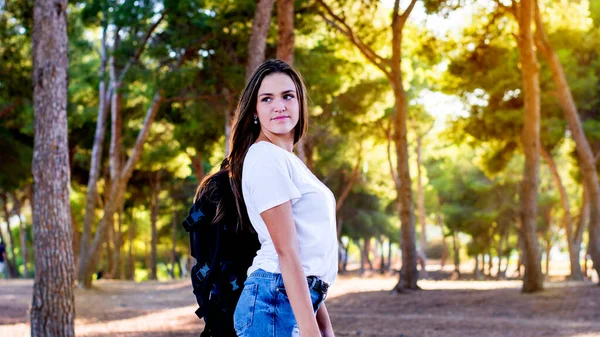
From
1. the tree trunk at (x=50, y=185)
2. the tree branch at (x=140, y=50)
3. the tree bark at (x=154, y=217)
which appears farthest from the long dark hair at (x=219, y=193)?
the tree bark at (x=154, y=217)

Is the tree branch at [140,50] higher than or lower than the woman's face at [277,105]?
higher

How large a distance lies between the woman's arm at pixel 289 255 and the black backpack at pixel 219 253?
0.28 metres

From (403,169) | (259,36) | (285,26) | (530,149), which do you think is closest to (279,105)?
(259,36)

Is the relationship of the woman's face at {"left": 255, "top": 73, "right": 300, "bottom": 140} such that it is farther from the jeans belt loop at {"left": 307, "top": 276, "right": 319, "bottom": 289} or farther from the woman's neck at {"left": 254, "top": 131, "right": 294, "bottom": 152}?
the jeans belt loop at {"left": 307, "top": 276, "right": 319, "bottom": 289}

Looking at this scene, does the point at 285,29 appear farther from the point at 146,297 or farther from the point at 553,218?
the point at 553,218

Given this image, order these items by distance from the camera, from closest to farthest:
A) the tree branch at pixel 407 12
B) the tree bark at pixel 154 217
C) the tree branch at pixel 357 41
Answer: the tree branch at pixel 407 12 < the tree branch at pixel 357 41 < the tree bark at pixel 154 217

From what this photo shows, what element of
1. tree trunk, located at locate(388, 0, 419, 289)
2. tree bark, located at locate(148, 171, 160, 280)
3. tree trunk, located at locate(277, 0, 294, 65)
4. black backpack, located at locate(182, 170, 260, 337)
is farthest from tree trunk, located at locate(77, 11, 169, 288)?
black backpack, located at locate(182, 170, 260, 337)

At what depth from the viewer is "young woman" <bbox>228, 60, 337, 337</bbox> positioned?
2.45m

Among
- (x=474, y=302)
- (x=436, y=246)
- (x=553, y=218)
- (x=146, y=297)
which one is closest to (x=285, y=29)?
(x=474, y=302)

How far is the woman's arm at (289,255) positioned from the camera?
7.97ft

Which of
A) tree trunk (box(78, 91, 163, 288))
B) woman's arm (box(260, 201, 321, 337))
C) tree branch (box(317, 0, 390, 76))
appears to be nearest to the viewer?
woman's arm (box(260, 201, 321, 337))

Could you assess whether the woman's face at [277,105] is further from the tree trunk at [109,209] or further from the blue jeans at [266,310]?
the tree trunk at [109,209]

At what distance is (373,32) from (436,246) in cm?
4880

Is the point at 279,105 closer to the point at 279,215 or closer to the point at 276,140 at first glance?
the point at 276,140
